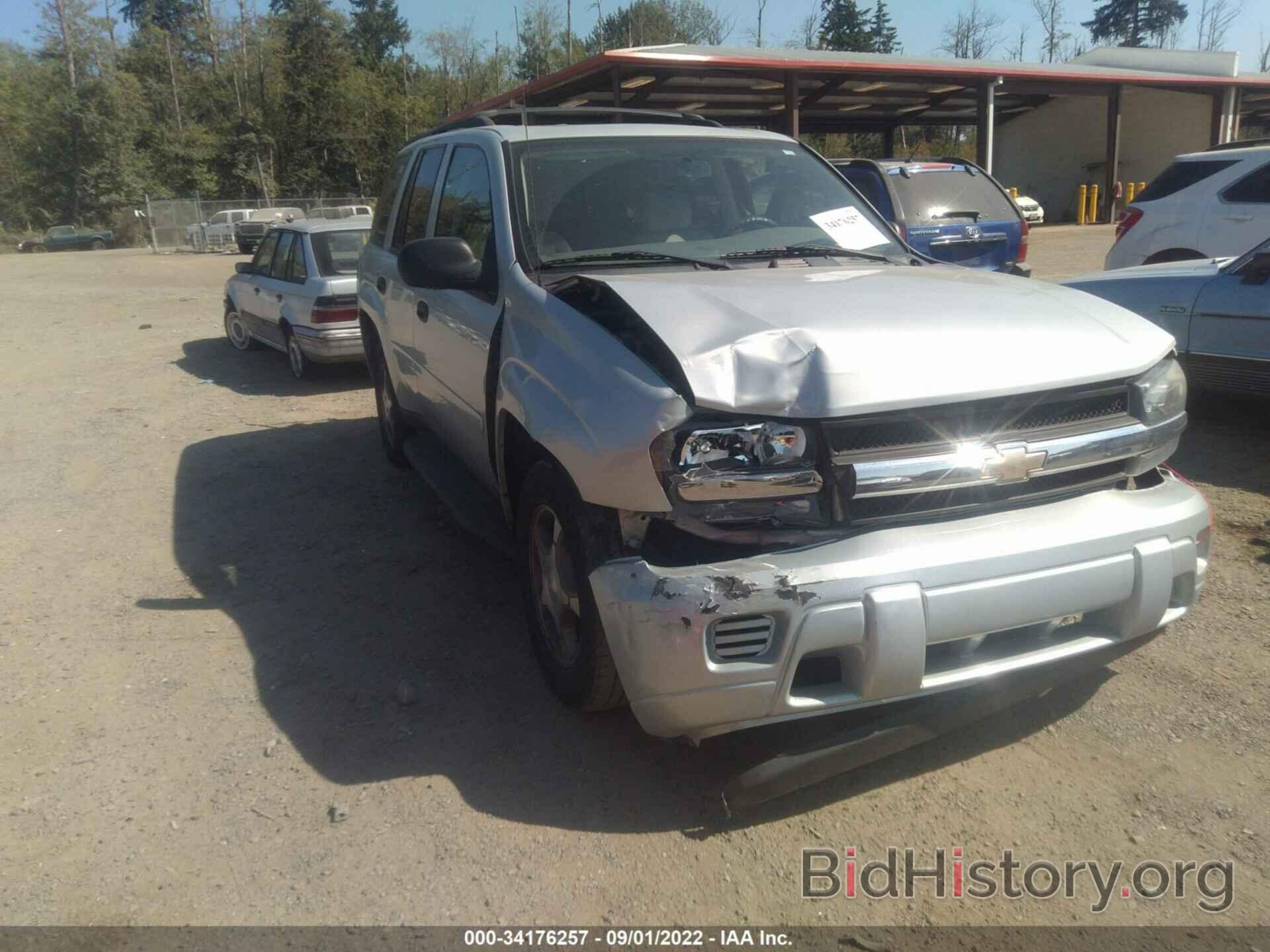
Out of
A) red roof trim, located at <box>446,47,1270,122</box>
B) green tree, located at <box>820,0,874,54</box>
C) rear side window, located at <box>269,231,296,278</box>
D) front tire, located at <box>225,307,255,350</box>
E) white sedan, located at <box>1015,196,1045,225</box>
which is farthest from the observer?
green tree, located at <box>820,0,874,54</box>

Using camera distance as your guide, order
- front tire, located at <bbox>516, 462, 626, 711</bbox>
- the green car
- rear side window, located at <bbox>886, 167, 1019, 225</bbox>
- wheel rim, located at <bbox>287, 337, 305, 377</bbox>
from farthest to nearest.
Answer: the green car, wheel rim, located at <bbox>287, 337, 305, 377</bbox>, rear side window, located at <bbox>886, 167, 1019, 225</bbox>, front tire, located at <bbox>516, 462, 626, 711</bbox>

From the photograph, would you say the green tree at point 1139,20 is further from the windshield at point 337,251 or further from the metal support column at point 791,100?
the windshield at point 337,251

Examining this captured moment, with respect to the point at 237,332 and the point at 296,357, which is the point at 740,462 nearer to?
the point at 296,357

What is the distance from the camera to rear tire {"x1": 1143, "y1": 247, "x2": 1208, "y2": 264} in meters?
9.38

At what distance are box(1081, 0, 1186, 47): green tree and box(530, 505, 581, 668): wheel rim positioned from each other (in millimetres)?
97731

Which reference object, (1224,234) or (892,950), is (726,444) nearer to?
(892,950)

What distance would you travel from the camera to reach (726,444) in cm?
267

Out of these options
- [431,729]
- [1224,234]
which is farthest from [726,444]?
[1224,234]

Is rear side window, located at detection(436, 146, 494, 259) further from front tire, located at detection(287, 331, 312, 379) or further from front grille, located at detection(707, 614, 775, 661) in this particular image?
front tire, located at detection(287, 331, 312, 379)

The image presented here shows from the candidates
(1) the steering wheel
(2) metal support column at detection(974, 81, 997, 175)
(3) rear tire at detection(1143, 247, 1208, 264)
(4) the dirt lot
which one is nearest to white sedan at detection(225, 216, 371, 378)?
(4) the dirt lot

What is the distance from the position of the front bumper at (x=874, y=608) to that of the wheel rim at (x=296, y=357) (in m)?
8.25

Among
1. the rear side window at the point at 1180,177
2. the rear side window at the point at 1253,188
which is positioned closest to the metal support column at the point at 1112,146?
the rear side window at the point at 1180,177

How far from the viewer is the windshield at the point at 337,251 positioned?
10031 millimetres

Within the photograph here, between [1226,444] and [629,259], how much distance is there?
4.44 metres
